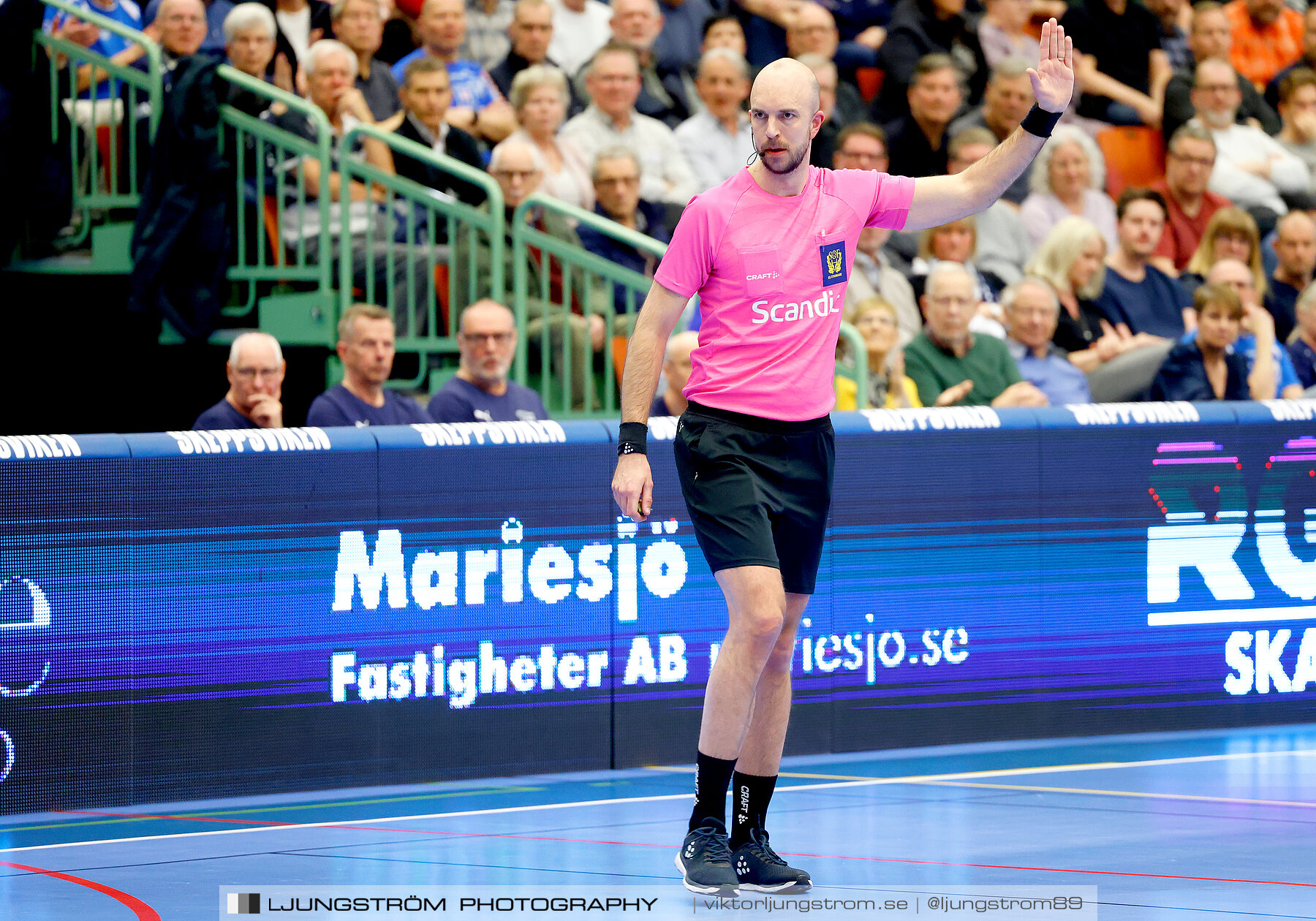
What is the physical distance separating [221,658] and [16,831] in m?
1.01

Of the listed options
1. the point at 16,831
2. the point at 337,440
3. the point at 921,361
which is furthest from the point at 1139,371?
the point at 16,831

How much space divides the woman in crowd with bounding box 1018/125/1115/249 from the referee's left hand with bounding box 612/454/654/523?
27.3ft

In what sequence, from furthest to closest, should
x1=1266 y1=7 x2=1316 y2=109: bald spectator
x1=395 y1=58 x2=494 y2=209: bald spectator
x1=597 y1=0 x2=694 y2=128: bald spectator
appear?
x1=1266 y1=7 x2=1316 y2=109: bald spectator < x1=597 y1=0 x2=694 y2=128: bald spectator < x1=395 y1=58 x2=494 y2=209: bald spectator

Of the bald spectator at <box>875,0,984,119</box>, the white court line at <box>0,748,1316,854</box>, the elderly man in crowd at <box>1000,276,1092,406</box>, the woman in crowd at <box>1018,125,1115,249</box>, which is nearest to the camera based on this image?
the white court line at <box>0,748,1316,854</box>

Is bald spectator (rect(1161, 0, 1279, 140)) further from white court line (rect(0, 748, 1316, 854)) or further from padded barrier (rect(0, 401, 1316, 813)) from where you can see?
white court line (rect(0, 748, 1316, 854))

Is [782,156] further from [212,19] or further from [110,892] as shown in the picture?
[212,19]

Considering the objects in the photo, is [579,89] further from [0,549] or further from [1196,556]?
[0,549]

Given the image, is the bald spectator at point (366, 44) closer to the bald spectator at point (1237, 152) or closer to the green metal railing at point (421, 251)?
the green metal railing at point (421, 251)

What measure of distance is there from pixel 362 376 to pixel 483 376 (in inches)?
22.8

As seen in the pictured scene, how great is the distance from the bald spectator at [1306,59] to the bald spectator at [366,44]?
7.80m

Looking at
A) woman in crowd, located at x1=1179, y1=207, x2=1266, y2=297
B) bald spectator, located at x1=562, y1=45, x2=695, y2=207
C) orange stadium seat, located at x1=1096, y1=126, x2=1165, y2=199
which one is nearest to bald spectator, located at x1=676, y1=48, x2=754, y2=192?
bald spectator, located at x1=562, y1=45, x2=695, y2=207

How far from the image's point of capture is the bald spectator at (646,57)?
44.5ft

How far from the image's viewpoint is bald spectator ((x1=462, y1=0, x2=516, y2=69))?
1345 centimetres

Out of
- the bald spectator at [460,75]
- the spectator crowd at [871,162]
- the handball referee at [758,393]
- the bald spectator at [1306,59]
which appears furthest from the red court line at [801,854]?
the bald spectator at [1306,59]
